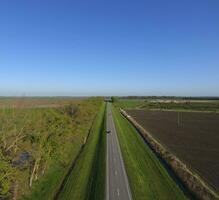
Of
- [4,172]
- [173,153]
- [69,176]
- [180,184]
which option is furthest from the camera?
[173,153]

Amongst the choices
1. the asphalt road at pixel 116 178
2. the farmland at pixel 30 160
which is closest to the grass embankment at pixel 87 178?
the asphalt road at pixel 116 178

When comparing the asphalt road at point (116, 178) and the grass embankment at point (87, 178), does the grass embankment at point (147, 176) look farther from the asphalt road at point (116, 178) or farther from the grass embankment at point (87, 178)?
the grass embankment at point (87, 178)

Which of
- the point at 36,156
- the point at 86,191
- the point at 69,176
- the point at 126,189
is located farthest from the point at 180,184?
the point at 36,156

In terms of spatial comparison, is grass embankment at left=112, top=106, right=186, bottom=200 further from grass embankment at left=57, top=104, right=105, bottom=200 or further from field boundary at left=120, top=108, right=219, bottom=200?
grass embankment at left=57, top=104, right=105, bottom=200

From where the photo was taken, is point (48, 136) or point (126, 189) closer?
point (126, 189)

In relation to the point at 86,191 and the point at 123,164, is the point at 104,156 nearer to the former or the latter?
the point at 123,164

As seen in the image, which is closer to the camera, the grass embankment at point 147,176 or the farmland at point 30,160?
the farmland at point 30,160

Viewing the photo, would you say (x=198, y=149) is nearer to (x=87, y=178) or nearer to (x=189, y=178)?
(x=189, y=178)

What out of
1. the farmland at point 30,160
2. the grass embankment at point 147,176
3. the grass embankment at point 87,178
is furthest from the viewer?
the grass embankment at point 87,178
